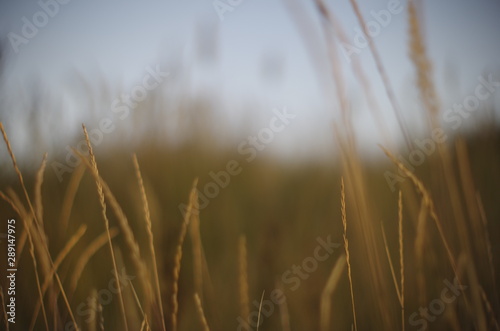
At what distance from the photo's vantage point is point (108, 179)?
1.58 m

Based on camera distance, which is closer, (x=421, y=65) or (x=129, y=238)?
(x=129, y=238)

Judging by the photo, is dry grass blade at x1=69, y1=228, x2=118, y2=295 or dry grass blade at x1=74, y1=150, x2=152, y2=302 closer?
dry grass blade at x1=74, y1=150, x2=152, y2=302

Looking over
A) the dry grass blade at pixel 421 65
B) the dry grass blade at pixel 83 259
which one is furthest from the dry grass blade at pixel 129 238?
the dry grass blade at pixel 421 65

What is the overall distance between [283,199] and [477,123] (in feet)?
3.45

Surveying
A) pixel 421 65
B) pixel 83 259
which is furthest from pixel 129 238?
pixel 421 65

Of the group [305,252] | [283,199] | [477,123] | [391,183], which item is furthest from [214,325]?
[477,123]

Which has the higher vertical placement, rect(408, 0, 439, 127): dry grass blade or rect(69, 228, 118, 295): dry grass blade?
rect(408, 0, 439, 127): dry grass blade

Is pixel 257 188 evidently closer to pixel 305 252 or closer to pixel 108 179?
pixel 305 252

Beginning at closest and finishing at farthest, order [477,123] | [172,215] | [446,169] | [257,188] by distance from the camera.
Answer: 1. [446,169]
2. [172,215]
3. [477,123]
4. [257,188]

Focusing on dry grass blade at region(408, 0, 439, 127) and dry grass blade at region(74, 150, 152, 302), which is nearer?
dry grass blade at region(74, 150, 152, 302)

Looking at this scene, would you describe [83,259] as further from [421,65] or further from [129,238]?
[421,65]

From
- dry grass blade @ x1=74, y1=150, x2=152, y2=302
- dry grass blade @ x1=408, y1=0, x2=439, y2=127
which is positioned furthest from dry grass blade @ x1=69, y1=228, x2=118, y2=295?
dry grass blade @ x1=408, y1=0, x2=439, y2=127

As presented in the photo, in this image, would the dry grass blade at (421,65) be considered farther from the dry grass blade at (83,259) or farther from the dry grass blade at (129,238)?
the dry grass blade at (83,259)

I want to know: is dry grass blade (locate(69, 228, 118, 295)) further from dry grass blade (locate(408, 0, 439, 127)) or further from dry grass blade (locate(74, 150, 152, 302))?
dry grass blade (locate(408, 0, 439, 127))
